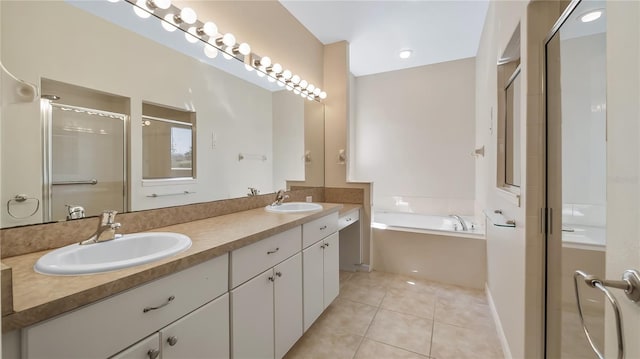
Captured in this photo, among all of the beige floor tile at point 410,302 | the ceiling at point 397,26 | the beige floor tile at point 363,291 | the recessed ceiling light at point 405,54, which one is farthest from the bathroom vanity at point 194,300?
the recessed ceiling light at point 405,54

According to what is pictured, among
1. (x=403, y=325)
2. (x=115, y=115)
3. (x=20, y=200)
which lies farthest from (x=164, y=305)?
(x=403, y=325)

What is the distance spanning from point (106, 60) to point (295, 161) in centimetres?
168

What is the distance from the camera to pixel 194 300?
0.97 metres

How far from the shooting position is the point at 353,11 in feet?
7.71

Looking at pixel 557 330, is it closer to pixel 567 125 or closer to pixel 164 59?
pixel 567 125

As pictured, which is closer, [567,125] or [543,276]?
[567,125]

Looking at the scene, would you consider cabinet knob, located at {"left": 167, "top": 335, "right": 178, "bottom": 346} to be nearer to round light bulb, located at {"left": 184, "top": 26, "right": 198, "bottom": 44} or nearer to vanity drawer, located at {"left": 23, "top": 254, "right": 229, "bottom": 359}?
vanity drawer, located at {"left": 23, "top": 254, "right": 229, "bottom": 359}

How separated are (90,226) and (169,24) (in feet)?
3.78

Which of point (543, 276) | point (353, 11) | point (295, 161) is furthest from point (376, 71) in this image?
point (543, 276)

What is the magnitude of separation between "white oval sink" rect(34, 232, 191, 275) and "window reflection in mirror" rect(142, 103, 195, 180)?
39 centimetres

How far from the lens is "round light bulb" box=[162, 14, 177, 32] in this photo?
4.72ft

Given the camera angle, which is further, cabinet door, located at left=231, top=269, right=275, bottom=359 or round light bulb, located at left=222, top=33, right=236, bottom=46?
round light bulb, located at left=222, top=33, right=236, bottom=46

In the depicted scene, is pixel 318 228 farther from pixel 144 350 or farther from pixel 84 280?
pixel 84 280

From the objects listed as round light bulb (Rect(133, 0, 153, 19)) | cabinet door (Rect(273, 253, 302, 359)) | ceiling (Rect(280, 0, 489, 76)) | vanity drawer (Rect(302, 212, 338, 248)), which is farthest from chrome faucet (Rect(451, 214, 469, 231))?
round light bulb (Rect(133, 0, 153, 19))
